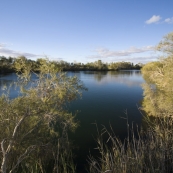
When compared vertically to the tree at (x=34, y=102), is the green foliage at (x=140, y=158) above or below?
below

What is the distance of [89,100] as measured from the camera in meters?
25.7

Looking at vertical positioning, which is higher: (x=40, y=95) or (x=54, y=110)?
(x=40, y=95)

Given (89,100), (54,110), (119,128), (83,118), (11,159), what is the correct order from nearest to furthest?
(54,110), (11,159), (119,128), (83,118), (89,100)

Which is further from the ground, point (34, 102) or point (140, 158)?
point (34, 102)

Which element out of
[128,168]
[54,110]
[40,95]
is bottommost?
[128,168]

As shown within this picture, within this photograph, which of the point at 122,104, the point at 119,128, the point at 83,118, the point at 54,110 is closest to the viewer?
the point at 54,110

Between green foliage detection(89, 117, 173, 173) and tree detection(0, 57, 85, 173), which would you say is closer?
green foliage detection(89, 117, 173, 173)

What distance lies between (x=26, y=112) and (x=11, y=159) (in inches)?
126

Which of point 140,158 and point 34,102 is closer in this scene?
point 140,158

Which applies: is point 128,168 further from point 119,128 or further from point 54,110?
point 119,128

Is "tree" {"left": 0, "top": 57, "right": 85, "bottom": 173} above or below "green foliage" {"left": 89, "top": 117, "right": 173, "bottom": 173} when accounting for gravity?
above

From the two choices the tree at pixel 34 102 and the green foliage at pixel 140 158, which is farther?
the tree at pixel 34 102

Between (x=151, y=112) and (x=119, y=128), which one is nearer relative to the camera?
(x=119, y=128)

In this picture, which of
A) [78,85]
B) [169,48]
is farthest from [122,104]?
[78,85]
